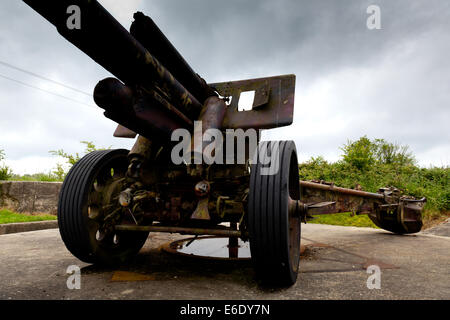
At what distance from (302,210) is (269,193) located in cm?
40

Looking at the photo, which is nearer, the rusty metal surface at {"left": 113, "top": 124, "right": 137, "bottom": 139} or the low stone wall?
the rusty metal surface at {"left": 113, "top": 124, "right": 137, "bottom": 139}

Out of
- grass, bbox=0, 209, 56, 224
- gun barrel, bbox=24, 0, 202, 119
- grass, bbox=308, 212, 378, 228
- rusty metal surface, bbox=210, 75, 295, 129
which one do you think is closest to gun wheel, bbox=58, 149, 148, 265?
gun barrel, bbox=24, 0, 202, 119

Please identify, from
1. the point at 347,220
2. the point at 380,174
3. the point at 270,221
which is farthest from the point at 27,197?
the point at 380,174

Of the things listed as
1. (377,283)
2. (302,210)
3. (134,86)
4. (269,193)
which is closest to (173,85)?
(134,86)

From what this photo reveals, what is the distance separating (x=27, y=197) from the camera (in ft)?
21.4

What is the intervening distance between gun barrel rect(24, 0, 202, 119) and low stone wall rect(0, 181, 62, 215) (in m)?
5.76

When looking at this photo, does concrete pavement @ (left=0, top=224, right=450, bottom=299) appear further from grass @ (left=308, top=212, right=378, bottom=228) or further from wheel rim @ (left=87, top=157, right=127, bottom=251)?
grass @ (left=308, top=212, right=378, bottom=228)

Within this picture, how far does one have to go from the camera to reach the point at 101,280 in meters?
2.10

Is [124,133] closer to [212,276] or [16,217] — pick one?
[212,276]

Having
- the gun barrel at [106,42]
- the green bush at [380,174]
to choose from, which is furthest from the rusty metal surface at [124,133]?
the green bush at [380,174]

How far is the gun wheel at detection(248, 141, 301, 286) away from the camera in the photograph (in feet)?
5.87

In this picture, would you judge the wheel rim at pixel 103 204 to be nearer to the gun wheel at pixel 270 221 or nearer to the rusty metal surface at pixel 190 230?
the rusty metal surface at pixel 190 230

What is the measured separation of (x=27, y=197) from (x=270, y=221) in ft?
21.6

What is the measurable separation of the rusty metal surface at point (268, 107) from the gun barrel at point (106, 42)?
2.22 feet
